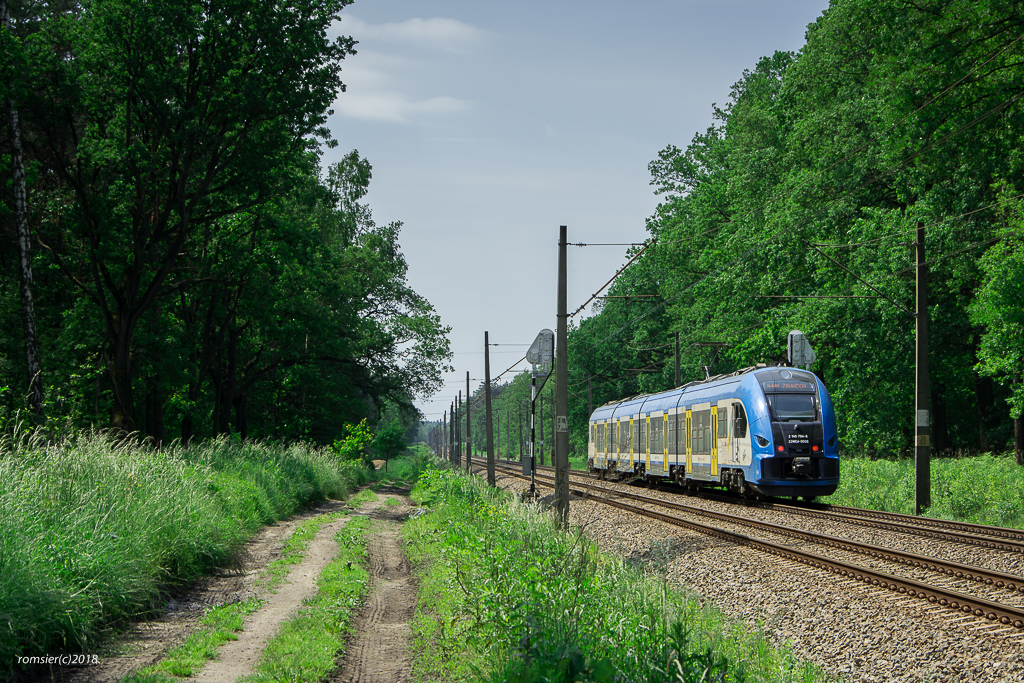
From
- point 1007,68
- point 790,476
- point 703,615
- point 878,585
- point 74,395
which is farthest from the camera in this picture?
point 74,395

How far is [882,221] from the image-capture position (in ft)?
96.2

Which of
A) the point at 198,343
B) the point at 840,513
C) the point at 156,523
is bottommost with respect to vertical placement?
the point at 840,513

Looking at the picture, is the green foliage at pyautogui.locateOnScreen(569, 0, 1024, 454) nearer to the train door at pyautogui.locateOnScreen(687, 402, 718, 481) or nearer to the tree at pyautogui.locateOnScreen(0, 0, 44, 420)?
the train door at pyautogui.locateOnScreen(687, 402, 718, 481)

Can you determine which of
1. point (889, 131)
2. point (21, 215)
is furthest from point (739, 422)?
point (21, 215)

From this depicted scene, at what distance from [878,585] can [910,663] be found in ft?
10.6

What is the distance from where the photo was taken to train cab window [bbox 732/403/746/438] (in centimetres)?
2138

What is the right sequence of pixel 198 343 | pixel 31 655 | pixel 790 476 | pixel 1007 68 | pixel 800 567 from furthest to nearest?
1. pixel 198 343
2. pixel 790 476
3. pixel 1007 68
4. pixel 800 567
5. pixel 31 655

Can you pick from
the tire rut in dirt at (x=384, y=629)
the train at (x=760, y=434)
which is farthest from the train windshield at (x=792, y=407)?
the tire rut in dirt at (x=384, y=629)

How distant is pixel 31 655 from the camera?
673cm

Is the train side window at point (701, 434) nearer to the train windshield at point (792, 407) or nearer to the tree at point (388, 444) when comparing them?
the train windshield at point (792, 407)

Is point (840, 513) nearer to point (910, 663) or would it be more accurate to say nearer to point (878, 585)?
point (878, 585)

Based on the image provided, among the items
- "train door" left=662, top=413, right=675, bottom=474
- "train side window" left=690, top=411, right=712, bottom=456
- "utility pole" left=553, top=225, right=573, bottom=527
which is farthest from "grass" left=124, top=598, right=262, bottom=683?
"train door" left=662, top=413, right=675, bottom=474

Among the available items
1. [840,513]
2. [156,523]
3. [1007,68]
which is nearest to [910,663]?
[156,523]

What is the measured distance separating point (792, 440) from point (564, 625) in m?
15.6
